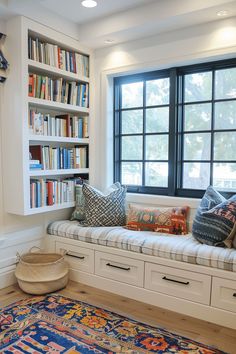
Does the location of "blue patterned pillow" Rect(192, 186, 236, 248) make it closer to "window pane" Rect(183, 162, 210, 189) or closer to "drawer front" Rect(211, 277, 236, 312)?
"drawer front" Rect(211, 277, 236, 312)

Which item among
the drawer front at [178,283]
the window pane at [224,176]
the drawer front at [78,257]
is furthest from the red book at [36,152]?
the window pane at [224,176]

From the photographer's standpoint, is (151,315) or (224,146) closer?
(151,315)

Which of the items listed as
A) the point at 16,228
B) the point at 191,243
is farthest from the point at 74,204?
the point at 191,243

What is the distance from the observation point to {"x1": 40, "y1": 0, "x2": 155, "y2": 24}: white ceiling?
270 centimetres

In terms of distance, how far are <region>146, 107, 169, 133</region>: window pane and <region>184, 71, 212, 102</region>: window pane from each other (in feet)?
0.90

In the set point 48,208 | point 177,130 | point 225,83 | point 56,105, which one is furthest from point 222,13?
point 48,208

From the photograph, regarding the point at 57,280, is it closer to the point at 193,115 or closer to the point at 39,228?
the point at 39,228

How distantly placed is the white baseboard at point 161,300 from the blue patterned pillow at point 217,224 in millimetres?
492

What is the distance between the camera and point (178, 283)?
2.40 metres

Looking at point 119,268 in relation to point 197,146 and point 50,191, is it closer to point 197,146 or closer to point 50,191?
point 50,191

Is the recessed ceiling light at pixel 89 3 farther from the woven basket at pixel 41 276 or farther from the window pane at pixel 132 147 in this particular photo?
the woven basket at pixel 41 276

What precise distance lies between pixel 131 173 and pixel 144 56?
1262 millimetres

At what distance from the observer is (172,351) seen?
6.20 ft

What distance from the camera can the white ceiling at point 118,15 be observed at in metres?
2.53
